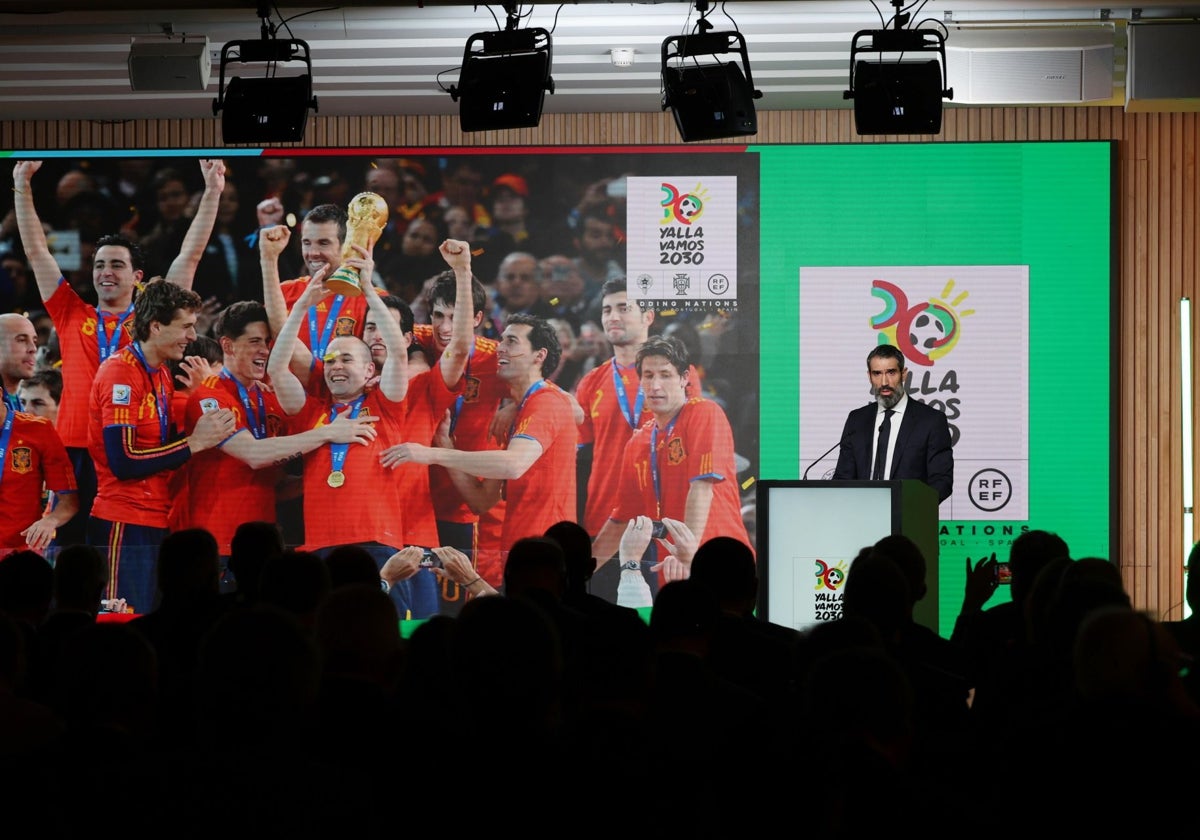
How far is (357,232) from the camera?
903 centimetres

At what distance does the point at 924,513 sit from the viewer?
21.0 feet

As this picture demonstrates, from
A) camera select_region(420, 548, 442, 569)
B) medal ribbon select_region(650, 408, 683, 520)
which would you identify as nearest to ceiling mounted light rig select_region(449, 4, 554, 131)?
medal ribbon select_region(650, 408, 683, 520)

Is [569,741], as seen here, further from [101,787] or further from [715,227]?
[715,227]

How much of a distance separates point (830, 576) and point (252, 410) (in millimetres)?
4628

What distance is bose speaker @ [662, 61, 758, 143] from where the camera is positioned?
6.76m

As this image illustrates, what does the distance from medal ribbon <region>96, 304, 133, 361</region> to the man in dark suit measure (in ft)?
16.4

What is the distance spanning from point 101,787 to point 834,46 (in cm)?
720

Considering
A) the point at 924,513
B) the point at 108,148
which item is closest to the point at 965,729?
the point at 924,513

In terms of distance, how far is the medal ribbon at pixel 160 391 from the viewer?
9.00 metres

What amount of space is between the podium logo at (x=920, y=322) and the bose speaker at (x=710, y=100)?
2451 millimetres

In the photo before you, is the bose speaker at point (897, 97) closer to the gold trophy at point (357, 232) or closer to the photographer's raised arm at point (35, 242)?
the gold trophy at point (357, 232)

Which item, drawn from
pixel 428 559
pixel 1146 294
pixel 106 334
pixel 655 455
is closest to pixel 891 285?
pixel 1146 294

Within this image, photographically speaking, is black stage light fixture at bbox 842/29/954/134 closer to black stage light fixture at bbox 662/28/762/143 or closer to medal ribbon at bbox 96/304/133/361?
black stage light fixture at bbox 662/28/762/143

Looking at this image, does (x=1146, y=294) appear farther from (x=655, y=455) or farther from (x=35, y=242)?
(x=35, y=242)
